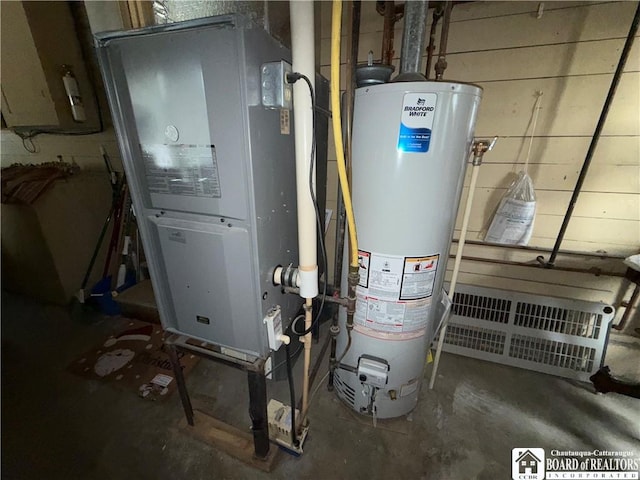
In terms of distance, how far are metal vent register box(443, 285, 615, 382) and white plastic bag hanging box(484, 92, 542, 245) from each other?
1.18 feet

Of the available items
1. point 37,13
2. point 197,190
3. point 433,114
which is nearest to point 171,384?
point 197,190

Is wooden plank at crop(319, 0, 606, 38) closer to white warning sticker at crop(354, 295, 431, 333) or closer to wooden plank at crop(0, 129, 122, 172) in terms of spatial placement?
white warning sticker at crop(354, 295, 431, 333)

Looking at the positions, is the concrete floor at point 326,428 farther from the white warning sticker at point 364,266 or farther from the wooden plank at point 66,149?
the wooden plank at point 66,149

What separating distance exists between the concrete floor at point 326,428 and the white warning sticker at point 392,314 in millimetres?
575

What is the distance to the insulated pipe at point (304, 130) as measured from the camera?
2.19 ft

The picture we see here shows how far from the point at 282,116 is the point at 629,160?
1571 mm

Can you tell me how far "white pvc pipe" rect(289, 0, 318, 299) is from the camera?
2.19 ft

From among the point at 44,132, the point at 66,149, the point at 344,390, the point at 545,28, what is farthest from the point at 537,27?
the point at 44,132

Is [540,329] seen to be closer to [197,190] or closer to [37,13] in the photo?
[197,190]

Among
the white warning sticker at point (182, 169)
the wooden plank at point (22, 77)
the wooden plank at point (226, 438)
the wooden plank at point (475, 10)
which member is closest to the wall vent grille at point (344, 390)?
the wooden plank at point (226, 438)

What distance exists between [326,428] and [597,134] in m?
1.79

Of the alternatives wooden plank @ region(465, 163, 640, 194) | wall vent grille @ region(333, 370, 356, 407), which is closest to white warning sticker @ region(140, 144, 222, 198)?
wall vent grille @ region(333, 370, 356, 407)

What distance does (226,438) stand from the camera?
3.93 feet

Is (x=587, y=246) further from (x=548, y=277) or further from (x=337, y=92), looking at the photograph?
(x=337, y=92)
